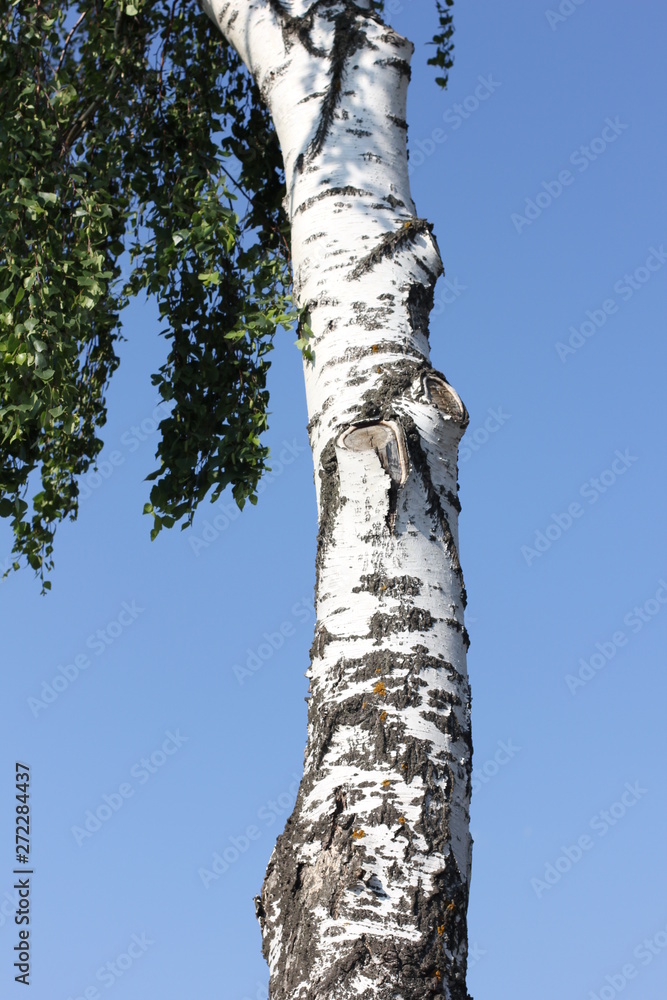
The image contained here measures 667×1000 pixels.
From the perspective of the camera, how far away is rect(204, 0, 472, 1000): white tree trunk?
189cm

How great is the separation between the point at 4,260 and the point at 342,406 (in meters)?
2.19

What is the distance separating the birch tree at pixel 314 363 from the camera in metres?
1.95

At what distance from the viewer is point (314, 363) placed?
267 cm

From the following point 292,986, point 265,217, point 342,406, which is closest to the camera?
point 292,986

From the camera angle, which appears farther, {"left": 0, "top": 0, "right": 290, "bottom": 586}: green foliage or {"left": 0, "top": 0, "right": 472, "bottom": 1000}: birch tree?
{"left": 0, "top": 0, "right": 290, "bottom": 586}: green foliage

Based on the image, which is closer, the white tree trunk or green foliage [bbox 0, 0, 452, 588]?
the white tree trunk

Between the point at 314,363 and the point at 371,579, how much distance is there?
0.75 metres

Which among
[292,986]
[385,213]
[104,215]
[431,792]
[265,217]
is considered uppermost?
[265,217]

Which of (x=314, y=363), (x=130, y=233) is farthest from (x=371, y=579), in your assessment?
(x=130, y=233)

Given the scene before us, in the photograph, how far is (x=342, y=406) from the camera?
8.21 ft

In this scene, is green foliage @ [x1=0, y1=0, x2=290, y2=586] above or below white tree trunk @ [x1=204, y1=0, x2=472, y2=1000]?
above

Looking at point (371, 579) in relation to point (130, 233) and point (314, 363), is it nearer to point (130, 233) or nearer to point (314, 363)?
point (314, 363)

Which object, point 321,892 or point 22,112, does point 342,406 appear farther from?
point 22,112

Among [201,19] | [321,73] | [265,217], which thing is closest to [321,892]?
[321,73]
